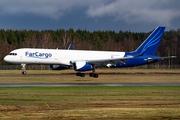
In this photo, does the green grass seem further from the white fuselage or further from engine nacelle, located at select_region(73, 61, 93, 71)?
the white fuselage

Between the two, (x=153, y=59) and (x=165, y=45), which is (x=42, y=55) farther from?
(x=165, y=45)

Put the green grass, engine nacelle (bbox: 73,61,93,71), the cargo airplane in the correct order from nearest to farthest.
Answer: the green grass → engine nacelle (bbox: 73,61,93,71) → the cargo airplane

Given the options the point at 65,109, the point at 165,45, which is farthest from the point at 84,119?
the point at 165,45

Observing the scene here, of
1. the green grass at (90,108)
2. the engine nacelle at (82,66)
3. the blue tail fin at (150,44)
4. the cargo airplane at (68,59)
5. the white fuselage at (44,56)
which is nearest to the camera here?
the green grass at (90,108)

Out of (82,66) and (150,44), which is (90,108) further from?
→ (150,44)

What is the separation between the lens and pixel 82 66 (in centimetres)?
5672

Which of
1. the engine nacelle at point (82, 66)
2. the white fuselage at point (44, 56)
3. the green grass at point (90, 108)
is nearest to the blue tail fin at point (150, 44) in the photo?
the white fuselage at point (44, 56)

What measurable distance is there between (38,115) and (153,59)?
165 ft

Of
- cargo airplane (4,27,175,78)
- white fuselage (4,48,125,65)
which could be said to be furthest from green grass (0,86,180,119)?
white fuselage (4,48,125,65)

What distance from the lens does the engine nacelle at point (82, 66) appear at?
186 ft

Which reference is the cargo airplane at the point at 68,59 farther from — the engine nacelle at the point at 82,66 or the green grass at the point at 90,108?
the green grass at the point at 90,108

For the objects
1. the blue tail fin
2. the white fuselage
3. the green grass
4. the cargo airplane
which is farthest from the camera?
the blue tail fin

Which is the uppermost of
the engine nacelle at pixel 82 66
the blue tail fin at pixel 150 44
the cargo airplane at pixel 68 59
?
the blue tail fin at pixel 150 44

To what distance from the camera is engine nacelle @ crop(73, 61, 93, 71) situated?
5662cm
